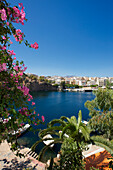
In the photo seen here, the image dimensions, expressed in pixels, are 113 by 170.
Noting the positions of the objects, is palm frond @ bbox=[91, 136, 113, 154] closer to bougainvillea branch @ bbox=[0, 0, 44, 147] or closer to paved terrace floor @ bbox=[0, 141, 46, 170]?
paved terrace floor @ bbox=[0, 141, 46, 170]

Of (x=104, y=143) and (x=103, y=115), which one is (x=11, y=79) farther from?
(x=103, y=115)

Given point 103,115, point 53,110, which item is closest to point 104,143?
A: point 103,115

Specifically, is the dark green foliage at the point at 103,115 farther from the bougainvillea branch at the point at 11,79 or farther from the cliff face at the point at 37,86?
the cliff face at the point at 37,86

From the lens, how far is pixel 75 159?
2.37m

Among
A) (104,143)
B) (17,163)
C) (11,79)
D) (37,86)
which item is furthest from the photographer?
(37,86)

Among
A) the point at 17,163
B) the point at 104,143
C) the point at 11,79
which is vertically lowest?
the point at 17,163

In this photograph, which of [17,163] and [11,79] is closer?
[11,79]

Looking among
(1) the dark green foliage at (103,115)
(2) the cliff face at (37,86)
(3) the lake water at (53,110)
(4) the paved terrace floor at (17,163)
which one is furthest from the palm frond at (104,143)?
(2) the cliff face at (37,86)

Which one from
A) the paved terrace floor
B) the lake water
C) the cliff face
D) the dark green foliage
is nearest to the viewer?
the paved terrace floor

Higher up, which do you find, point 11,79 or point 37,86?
point 11,79

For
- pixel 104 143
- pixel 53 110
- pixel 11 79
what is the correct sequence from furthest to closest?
pixel 53 110 → pixel 104 143 → pixel 11 79

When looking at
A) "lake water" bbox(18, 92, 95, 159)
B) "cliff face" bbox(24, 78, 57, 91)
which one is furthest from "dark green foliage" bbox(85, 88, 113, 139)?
"cliff face" bbox(24, 78, 57, 91)

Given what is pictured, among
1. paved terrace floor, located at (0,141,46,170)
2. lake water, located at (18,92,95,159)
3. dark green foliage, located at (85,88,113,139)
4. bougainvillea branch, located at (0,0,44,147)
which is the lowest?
lake water, located at (18,92,95,159)

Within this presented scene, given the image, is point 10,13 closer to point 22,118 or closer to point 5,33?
point 5,33
